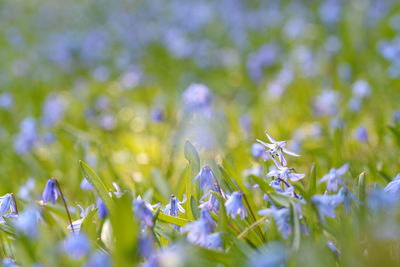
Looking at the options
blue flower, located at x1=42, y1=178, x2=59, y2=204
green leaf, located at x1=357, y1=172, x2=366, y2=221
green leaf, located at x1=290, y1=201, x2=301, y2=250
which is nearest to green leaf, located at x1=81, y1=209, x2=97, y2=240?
blue flower, located at x1=42, y1=178, x2=59, y2=204

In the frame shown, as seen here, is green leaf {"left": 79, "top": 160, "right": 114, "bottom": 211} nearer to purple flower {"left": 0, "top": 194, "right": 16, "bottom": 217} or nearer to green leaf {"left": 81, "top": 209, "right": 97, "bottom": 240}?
green leaf {"left": 81, "top": 209, "right": 97, "bottom": 240}

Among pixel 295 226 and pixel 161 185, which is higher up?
pixel 295 226

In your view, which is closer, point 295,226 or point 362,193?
point 295,226

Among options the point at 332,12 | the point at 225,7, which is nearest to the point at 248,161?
the point at 332,12

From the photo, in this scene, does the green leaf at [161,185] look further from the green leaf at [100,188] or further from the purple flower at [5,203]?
the purple flower at [5,203]

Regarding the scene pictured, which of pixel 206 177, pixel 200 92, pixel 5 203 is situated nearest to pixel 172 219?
pixel 206 177

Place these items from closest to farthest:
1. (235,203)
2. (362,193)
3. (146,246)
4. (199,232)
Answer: (146,246)
(199,232)
(235,203)
(362,193)

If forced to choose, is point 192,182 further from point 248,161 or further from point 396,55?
point 396,55

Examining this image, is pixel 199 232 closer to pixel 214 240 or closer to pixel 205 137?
pixel 214 240

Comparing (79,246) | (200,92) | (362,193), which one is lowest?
(200,92)
